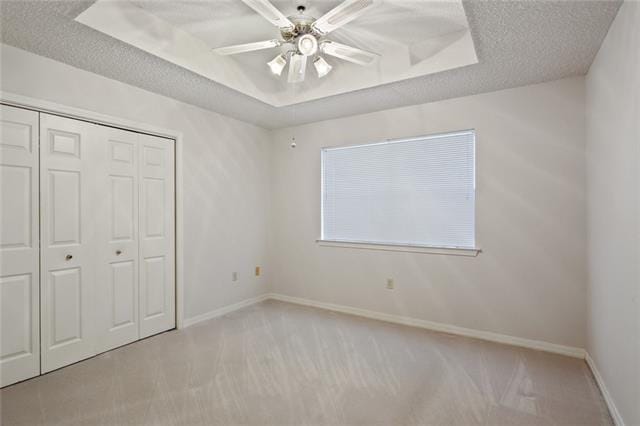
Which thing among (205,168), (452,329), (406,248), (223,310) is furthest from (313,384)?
(205,168)

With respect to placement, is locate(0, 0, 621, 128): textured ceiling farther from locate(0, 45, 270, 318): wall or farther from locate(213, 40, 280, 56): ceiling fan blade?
locate(213, 40, 280, 56): ceiling fan blade

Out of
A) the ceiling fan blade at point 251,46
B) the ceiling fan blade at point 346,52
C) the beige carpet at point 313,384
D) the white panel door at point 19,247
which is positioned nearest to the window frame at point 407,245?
the beige carpet at point 313,384

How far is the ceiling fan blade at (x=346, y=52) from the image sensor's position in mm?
2474

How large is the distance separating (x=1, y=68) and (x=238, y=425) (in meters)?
2.93

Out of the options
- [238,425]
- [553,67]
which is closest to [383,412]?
[238,425]

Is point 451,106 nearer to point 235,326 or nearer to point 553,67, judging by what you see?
point 553,67

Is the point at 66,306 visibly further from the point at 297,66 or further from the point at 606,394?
the point at 606,394

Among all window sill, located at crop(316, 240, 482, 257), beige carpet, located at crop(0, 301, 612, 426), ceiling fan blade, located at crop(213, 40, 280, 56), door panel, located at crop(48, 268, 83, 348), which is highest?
ceiling fan blade, located at crop(213, 40, 280, 56)

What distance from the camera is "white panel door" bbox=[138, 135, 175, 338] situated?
11.2 feet

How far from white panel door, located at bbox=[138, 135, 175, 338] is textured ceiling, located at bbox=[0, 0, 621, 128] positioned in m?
0.63

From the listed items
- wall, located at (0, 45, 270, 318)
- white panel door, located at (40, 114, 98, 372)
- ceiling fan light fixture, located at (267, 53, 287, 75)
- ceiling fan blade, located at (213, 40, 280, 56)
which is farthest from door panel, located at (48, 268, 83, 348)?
ceiling fan light fixture, located at (267, 53, 287, 75)

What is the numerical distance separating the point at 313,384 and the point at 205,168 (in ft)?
8.64

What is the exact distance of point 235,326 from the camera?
12.3 ft

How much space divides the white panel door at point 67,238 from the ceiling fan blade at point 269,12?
6.33 ft
